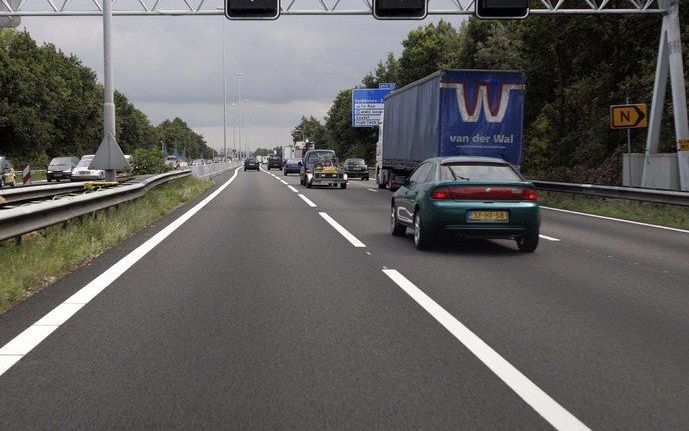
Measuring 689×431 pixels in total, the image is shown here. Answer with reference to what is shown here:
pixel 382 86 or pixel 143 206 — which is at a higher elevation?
pixel 382 86

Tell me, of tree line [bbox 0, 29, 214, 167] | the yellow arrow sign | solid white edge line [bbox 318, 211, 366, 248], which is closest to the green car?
solid white edge line [bbox 318, 211, 366, 248]

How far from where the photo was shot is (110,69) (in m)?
19.4

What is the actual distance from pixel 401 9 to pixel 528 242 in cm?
1269

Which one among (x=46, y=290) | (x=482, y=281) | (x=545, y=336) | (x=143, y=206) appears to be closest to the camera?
(x=545, y=336)

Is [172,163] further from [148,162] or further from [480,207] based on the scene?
[480,207]

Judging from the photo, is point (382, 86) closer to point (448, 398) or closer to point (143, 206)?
point (143, 206)

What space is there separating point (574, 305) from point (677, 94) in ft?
55.9

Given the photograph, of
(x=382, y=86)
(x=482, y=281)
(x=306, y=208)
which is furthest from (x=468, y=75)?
(x=382, y=86)

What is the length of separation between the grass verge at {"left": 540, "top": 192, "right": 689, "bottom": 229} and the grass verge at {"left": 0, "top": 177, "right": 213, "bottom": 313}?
11296mm

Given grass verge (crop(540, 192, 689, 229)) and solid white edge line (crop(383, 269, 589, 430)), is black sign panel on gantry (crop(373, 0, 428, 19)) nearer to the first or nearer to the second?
grass verge (crop(540, 192, 689, 229))

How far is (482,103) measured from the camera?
67.7 ft

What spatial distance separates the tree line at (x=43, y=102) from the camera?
218ft

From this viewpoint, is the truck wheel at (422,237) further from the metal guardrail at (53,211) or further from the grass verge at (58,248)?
the metal guardrail at (53,211)

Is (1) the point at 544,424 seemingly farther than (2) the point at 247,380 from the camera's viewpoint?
No
